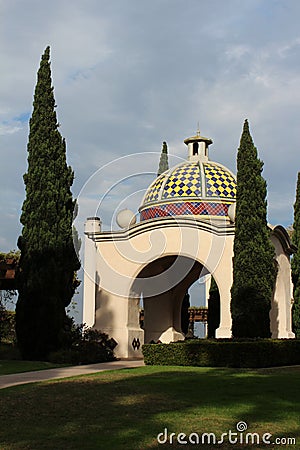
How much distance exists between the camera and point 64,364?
19.3 metres

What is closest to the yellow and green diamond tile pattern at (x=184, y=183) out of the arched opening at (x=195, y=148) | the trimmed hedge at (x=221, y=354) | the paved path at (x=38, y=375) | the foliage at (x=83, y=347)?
the arched opening at (x=195, y=148)

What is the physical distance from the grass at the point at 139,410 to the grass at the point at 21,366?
3450mm

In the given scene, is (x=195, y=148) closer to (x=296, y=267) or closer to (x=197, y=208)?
(x=197, y=208)

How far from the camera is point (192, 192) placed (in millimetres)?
25984

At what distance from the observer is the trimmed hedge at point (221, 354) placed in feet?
57.6

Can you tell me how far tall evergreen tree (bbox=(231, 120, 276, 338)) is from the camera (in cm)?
2142

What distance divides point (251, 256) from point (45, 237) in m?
7.10

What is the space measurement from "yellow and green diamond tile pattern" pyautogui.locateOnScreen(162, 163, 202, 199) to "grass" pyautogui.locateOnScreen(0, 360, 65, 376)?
9.94 metres

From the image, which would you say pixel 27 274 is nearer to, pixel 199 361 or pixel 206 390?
pixel 199 361

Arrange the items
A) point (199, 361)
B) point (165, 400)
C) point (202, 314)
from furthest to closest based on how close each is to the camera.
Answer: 1. point (202, 314)
2. point (199, 361)
3. point (165, 400)

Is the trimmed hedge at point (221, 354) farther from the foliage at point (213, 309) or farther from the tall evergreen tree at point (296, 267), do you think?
the foliage at point (213, 309)

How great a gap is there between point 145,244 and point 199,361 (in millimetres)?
7539

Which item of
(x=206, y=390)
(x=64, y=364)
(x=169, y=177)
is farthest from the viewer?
(x=169, y=177)

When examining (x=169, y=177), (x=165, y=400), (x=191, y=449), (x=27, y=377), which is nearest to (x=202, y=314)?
(x=169, y=177)
